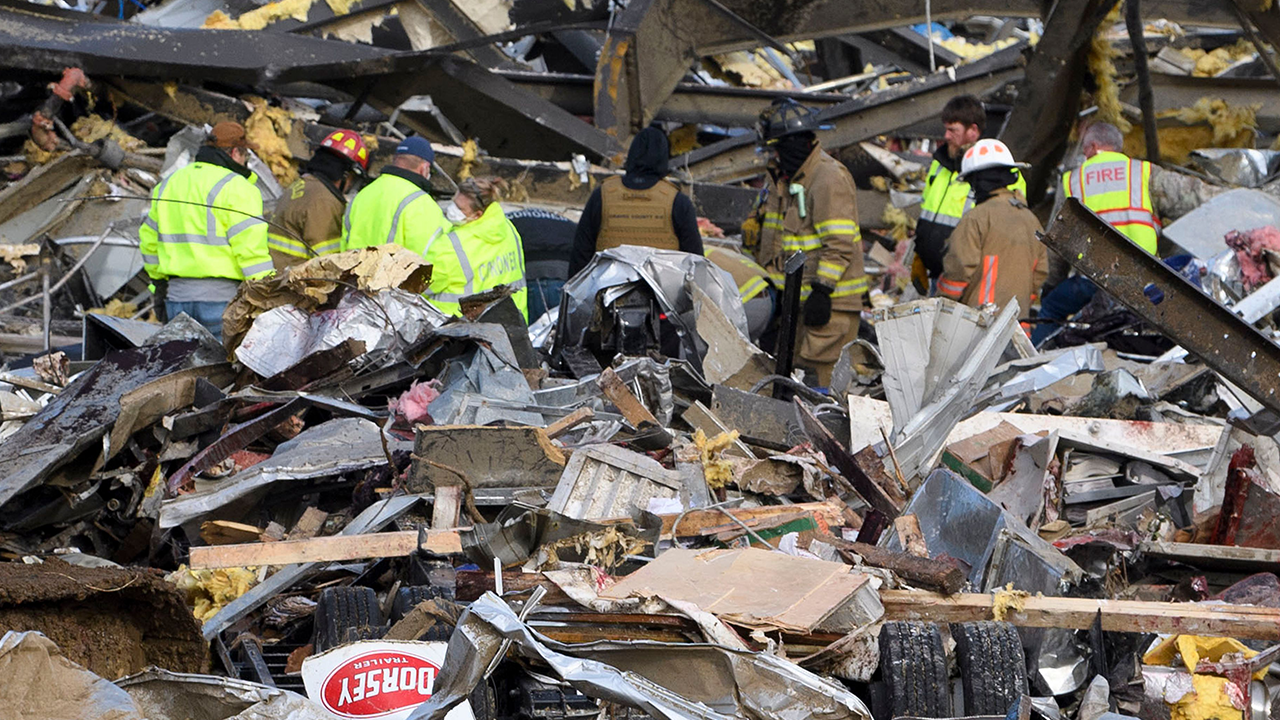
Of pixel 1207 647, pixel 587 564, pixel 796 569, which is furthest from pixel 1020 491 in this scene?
pixel 587 564

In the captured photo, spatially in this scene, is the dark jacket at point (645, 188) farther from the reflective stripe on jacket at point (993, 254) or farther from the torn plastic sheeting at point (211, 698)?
the torn plastic sheeting at point (211, 698)

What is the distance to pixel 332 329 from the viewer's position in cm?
568

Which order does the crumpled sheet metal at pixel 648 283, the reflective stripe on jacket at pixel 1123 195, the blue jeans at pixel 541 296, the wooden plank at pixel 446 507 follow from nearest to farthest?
the wooden plank at pixel 446 507 → the crumpled sheet metal at pixel 648 283 → the reflective stripe on jacket at pixel 1123 195 → the blue jeans at pixel 541 296

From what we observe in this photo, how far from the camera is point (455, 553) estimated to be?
3.87 metres

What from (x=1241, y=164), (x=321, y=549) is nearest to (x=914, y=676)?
(x=321, y=549)

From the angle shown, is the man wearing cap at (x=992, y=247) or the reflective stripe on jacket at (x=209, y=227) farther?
the man wearing cap at (x=992, y=247)

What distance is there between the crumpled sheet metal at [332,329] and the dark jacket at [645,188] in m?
1.41

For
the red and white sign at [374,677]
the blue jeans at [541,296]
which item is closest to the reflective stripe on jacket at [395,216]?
the blue jeans at [541,296]

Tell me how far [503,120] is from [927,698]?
7.28m

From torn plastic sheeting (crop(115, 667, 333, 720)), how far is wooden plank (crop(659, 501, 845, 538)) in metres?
1.69

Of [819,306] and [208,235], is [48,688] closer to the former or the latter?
[208,235]

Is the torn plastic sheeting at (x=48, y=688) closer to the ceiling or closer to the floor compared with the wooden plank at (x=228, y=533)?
closer to the ceiling

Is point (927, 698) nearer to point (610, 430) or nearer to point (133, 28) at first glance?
point (610, 430)

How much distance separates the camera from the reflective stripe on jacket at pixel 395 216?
6324 mm
